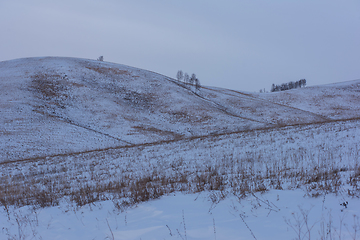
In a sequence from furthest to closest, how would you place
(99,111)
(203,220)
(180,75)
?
(180,75), (99,111), (203,220)

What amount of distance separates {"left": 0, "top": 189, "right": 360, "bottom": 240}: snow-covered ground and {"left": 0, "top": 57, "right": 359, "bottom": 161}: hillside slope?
69.3 ft

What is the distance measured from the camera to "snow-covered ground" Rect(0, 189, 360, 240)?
375 centimetres

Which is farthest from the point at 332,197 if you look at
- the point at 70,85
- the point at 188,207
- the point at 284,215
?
the point at 70,85

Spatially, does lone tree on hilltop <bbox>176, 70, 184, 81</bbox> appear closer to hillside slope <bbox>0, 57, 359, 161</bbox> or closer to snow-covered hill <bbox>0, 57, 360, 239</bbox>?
snow-covered hill <bbox>0, 57, 360, 239</bbox>

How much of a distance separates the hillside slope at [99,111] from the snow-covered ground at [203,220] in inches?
831

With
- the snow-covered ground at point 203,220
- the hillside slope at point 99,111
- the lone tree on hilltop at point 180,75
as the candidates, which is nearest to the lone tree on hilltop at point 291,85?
the hillside slope at point 99,111

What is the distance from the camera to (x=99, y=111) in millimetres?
37844

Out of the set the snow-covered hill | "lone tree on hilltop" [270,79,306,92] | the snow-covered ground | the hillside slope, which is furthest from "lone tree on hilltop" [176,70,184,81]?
"lone tree on hilltop" [270,79,306,92]

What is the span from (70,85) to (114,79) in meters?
9.73

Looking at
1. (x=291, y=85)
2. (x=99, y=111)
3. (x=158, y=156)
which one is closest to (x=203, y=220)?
(x=158, y=156)

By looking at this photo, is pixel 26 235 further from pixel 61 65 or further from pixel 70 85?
pixel 61 65

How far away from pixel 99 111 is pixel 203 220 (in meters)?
35.9

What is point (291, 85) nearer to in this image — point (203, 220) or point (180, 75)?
point (180, 75)

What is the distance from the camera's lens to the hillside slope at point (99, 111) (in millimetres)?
27913
